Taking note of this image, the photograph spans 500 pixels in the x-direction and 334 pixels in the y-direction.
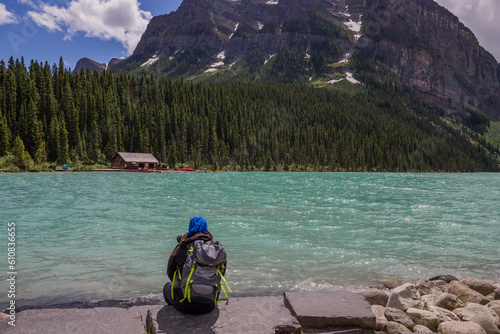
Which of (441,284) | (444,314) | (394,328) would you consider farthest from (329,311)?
(441,284)

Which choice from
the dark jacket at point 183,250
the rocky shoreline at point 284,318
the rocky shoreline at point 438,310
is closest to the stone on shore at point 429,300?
the rocky shoreline at point 438,310

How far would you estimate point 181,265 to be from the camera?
6641 millimetres

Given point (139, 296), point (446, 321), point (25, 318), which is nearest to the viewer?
point (25, 318)

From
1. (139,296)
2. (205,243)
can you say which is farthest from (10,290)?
(205,243)

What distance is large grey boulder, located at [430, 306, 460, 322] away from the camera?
791cm

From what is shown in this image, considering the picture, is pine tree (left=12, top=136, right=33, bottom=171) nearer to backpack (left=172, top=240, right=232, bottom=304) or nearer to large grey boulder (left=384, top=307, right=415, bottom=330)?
backpack (left=172, top=240, right=232, bottom=304)

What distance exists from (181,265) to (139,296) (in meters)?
4.36

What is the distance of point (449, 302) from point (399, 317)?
7.18 feet

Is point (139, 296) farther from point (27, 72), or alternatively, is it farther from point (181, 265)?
point (27, 72)

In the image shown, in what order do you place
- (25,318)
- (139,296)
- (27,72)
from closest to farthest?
(25,318), (139,296), (27,72)

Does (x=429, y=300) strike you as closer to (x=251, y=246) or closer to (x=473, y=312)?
(x=473, y=312)

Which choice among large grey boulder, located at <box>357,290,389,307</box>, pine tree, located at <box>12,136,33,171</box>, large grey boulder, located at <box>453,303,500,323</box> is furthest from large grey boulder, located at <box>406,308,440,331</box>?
pine tree, located at <box>12,136,33,171</box>

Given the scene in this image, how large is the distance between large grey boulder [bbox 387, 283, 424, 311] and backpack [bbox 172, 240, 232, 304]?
506 cm

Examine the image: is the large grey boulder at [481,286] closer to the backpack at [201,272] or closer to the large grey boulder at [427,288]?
the large grey boulder at [427,288]
